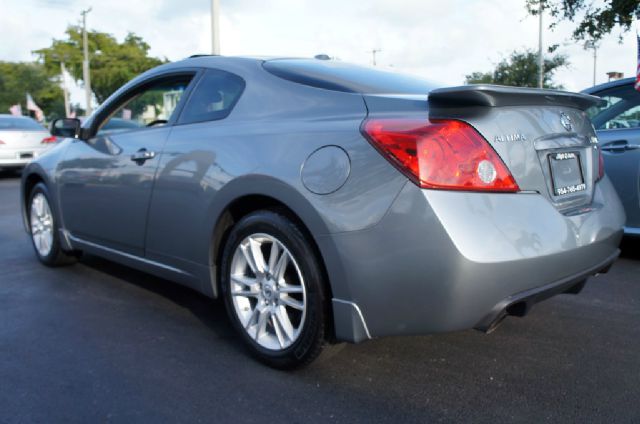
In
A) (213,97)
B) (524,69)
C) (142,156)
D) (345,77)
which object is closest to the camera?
(345,77)

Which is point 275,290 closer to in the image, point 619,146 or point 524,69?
point 619,146

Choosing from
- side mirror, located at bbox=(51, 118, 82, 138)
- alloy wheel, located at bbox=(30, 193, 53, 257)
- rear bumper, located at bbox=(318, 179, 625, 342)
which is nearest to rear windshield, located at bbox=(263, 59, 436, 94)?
rear bumper, located at bbox=(318, 179, 625, 342)

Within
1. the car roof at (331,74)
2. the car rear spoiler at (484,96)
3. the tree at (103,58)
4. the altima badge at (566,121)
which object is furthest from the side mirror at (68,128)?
the tree at (103,58)

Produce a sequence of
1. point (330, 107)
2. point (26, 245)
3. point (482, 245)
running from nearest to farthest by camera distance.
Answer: point (482, 245) < point (330, 107) < point (26, 245)

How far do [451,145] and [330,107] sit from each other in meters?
0.62

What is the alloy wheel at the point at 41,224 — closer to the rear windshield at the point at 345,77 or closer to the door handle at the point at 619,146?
the rear windshield at the point at 345,77

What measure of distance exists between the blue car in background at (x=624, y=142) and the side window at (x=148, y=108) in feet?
10.4

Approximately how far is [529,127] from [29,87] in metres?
61.5

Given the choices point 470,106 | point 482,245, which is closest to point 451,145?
point 470,106

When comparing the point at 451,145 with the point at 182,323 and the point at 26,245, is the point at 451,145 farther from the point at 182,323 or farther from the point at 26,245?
the point at 26,245

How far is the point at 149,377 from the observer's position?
8.81ft

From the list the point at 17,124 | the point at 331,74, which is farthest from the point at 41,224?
the point at 17,124

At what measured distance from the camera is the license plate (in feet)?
8.25

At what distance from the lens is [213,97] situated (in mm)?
3242
